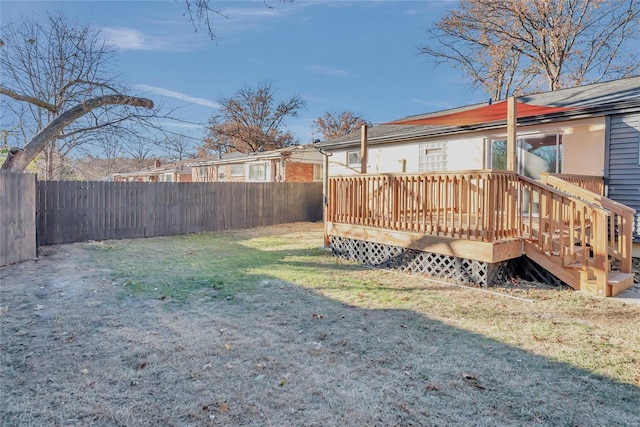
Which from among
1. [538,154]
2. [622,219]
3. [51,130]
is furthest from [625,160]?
[51,130]

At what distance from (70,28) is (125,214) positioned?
601 cm

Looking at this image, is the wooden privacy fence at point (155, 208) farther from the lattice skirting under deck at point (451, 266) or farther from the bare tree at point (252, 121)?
the bare tree at point (252, 121)

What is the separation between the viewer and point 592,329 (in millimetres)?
3949

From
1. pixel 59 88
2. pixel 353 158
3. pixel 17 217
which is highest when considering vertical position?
pixel 59 88

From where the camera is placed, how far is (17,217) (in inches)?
275

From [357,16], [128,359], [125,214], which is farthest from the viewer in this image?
[357,16]

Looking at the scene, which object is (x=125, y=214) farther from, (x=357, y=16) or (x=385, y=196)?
(x=357, y=16)

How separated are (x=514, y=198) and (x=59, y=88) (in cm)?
1188

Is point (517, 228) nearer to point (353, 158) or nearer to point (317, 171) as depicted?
point (353, 158)

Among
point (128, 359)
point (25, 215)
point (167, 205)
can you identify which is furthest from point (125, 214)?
point (128, 359)

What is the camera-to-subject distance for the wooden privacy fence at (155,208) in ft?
31.6

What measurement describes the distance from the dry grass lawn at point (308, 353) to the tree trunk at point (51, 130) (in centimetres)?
276

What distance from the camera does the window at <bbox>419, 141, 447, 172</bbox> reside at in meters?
10.9

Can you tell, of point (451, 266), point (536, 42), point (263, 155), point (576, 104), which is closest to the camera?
point (451, 266)
